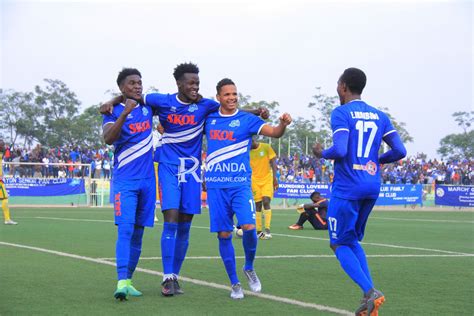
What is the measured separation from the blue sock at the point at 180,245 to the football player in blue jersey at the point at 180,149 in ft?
0.04

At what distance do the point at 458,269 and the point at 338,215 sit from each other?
416 centimetres

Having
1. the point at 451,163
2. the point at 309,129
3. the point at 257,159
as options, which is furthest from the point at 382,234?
the point at 309,129

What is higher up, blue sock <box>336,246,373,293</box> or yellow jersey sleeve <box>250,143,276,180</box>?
yellow jersey sleeve <box>250,143,276,180</box>

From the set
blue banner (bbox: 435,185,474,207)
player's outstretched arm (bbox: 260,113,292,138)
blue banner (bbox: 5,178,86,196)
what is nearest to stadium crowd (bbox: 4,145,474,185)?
blue banner (bbox: 5,178,86,196)

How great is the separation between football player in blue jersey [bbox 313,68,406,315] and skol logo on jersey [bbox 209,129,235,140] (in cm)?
140

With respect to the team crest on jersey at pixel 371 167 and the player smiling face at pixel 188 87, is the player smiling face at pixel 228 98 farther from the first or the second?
the team crest on jersey at pixel 371 167

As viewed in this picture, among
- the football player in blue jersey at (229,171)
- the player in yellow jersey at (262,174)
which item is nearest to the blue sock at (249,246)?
the football player in blue jersey at (229,171)

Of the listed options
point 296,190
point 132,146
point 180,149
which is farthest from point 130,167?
point 296,190

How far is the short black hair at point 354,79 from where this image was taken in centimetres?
657

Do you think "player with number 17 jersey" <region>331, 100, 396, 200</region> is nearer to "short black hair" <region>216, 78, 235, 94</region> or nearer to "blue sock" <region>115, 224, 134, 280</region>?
"short black hair" <region>216, 78, 235, 94</region>

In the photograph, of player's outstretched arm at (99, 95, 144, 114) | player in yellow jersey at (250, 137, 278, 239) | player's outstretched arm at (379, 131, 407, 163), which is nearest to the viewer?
player's outstretched arm at (379, 131, 407, 163)

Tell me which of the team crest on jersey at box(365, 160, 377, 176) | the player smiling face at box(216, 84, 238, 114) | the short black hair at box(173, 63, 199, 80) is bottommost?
the team crest on jersey at box(365, 160, 377, 176)

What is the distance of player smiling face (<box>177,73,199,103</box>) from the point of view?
7883mm

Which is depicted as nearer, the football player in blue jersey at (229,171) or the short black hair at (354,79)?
the short black hair at (354,79)
